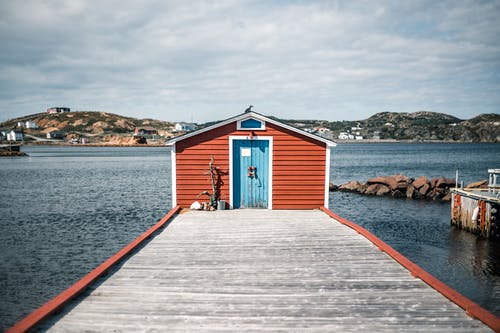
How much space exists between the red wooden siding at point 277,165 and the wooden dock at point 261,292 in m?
3.77

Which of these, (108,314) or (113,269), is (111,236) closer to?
(113,269)

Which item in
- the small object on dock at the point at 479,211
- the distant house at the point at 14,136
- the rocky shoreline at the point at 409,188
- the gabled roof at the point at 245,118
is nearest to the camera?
the gabled roof at the point at 245,118

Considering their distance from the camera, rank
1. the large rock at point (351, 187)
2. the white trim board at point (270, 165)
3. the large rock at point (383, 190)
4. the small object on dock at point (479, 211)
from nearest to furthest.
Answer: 1. the white trim board at point (270, 165)
2. the small object on dock at point (479, 211)
3. the large rock at point (383, 190)
4. the large rock at point (351, 187)

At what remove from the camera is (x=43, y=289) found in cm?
1122

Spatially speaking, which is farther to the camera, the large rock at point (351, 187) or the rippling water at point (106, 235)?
the large rock at point (351, 187)

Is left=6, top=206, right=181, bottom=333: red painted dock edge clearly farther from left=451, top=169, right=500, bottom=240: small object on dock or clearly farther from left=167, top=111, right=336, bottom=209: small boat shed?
left=451, top=169, right=500, bottom=240: small object on dock

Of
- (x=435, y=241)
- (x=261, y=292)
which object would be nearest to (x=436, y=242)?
(x=435, y=241)

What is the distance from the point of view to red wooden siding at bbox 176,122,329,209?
12.2m

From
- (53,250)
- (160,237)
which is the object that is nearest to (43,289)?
(53,250)

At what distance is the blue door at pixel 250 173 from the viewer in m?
12.2

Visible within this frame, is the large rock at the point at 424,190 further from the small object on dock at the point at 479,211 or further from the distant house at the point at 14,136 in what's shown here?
the distant house at the point at 14,136

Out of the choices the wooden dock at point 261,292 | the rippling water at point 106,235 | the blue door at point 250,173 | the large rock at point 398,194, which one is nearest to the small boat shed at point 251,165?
the blue door at point 250,173

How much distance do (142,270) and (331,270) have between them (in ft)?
10.9

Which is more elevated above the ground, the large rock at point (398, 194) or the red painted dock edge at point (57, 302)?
the red painted dock edge at point (57, 302)
